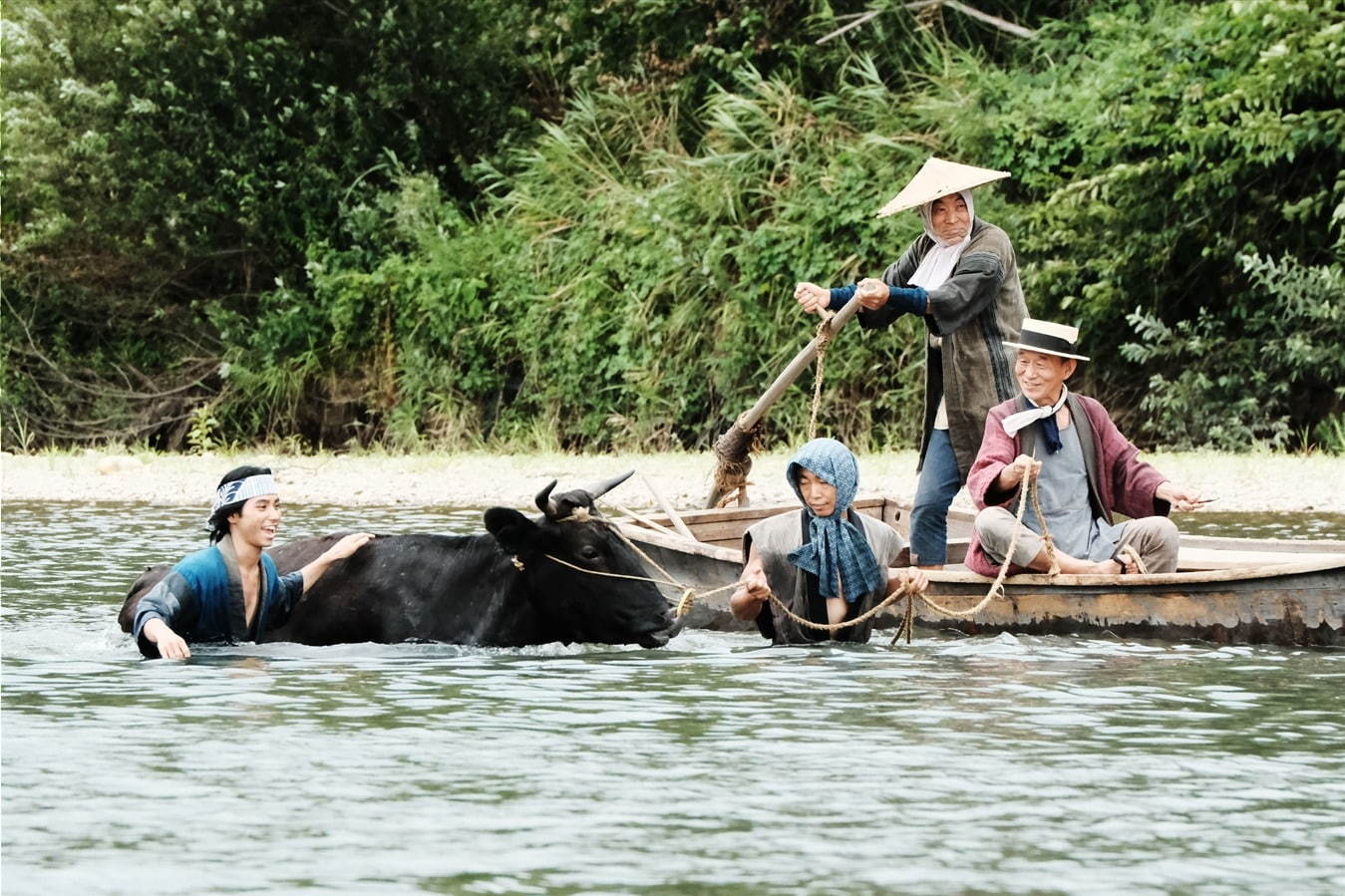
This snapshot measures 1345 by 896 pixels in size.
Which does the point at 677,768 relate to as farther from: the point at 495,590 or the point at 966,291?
the point at 966,291

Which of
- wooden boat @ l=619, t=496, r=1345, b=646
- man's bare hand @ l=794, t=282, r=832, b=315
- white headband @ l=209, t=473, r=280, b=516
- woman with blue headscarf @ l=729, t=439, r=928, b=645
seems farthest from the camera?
man's bare hand @ l=794, t=282, r=832, b=315

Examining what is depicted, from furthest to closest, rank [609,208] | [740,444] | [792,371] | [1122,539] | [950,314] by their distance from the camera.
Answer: [609,208] < [740,444] < [792,371] < [950,314] < [1122,539]

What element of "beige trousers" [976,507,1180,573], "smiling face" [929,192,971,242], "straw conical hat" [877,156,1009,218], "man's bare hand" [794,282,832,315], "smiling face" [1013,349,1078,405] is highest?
"straw conical hat" [877,156,1009,218]

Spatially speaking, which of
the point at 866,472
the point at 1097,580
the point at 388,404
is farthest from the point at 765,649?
the point at 388,404

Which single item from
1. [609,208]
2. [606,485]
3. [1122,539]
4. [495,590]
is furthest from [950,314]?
[609,208]

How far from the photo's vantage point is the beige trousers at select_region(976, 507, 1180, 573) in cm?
973

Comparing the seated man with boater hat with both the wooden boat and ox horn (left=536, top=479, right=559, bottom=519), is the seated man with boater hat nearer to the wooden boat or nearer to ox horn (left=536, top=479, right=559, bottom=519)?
the wooden boat

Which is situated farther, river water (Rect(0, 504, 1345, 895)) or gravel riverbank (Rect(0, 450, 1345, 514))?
gravel riverbank (Rect(0, 450, 1345, 514))

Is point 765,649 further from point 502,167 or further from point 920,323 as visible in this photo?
point 502,167

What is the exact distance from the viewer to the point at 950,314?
34.3 ft

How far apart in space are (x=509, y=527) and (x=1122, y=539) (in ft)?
9.46

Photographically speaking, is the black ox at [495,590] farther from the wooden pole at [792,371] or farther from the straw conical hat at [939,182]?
the straw conical hat at [939,182]

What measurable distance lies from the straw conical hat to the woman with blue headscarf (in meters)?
1.79

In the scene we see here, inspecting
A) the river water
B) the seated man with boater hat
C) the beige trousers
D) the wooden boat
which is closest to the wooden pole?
the seated man with boater hat
